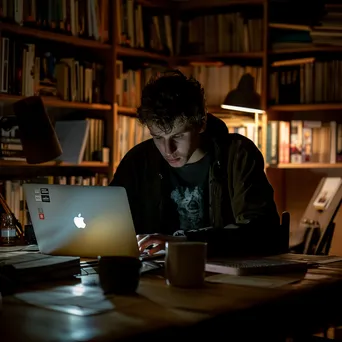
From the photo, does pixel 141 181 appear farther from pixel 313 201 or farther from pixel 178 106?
pixel 313 201

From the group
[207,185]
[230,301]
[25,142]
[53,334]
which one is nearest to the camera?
[53,334]

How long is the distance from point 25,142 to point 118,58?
2.24 m

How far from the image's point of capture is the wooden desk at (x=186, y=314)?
3.35 ft

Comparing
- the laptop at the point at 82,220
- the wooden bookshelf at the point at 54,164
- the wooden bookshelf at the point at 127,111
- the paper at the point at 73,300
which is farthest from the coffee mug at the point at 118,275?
the wooden bookshelf at the point at 127,111

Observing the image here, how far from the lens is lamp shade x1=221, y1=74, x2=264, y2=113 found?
3.86 meters

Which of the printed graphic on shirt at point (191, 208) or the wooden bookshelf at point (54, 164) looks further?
the wooden bookshelf at point (54, 164)

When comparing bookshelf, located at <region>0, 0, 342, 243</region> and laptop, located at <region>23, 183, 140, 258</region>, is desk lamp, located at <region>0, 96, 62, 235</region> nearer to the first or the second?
laptop, located at <region>23, 183, 140, 258</region>

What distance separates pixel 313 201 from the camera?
373cm

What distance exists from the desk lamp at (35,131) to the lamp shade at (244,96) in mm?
1934

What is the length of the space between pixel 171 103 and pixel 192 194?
34cm

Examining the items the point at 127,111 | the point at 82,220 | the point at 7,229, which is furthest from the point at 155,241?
the point at 127,111

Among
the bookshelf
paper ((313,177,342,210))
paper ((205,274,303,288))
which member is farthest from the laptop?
paper ((313,177,342,210))

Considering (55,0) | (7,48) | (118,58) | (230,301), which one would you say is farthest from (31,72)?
(230,301)

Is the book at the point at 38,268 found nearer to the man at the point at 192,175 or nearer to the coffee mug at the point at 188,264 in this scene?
the coffee mug at the point at 188,264
